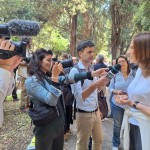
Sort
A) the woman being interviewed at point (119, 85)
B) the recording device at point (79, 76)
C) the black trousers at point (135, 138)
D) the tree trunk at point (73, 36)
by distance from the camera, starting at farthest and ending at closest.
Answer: the tree trunk at point (73, 36), the woman being interviewed at point (119, 85), the recording device at point (79, 76), the black trousers at point (135, 138)

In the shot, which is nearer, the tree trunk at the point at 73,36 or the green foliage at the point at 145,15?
the green foliage at the point at 145,15

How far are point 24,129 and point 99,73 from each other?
323 cm

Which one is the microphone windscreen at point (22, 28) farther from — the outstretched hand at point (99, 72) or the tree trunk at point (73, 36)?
the tree trunk at point (73, 36)

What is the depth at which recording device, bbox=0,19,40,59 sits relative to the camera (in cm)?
200

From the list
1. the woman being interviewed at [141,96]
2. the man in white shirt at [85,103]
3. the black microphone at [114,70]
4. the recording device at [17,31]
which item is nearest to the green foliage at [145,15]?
the man in white shirt at [85,103]

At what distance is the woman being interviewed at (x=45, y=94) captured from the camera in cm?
295

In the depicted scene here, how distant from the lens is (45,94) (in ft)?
9.64

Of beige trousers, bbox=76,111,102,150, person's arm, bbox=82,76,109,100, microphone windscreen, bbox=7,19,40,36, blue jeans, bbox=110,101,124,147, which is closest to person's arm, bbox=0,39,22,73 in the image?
microphone windscreen, bbox=7,19,40,36

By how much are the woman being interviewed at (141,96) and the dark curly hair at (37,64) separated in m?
0.90

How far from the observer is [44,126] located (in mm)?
3096

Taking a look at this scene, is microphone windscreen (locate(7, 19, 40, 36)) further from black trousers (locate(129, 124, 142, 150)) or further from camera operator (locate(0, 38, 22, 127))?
black trousers (locate(129, 124, 142, 150))

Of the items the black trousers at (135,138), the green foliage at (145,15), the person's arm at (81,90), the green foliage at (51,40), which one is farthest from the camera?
the green foliage at (51,40)

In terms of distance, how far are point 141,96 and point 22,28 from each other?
1.17m

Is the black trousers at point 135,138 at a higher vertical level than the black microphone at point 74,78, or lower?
lower
